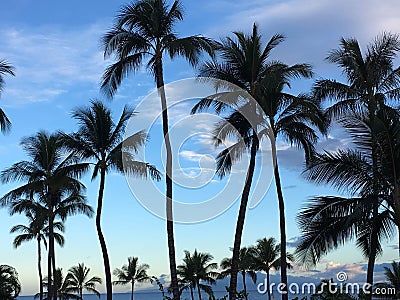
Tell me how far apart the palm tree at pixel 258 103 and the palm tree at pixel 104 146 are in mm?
4808

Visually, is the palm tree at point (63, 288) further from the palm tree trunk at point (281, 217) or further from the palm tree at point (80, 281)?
the palm tree trunk at point (281, 217)

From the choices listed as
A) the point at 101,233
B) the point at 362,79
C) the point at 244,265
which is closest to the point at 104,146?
the point at 101,233

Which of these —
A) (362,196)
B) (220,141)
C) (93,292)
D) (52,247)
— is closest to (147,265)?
(93,292)

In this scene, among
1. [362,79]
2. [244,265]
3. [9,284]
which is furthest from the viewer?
[244,265]

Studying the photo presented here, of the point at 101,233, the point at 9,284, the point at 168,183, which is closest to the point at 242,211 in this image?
the point at 168,183

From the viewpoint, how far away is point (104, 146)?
29688mm

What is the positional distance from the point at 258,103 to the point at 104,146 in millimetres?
8976

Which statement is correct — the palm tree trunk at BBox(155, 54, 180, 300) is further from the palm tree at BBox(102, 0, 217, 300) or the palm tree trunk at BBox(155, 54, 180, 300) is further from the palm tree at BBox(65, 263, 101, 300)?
the palm tree at BBox(65, 263, 101, 300)

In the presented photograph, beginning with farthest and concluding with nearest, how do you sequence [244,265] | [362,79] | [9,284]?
[244,265], [9,284], [362,79]

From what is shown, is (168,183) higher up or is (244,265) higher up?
(168,183)

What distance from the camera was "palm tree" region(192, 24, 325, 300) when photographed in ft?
79.7

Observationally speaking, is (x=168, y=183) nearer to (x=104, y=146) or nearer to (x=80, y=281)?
(x=104, y=146)

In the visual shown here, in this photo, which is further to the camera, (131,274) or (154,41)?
(131,274)

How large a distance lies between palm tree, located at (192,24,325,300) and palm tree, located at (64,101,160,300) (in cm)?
481
